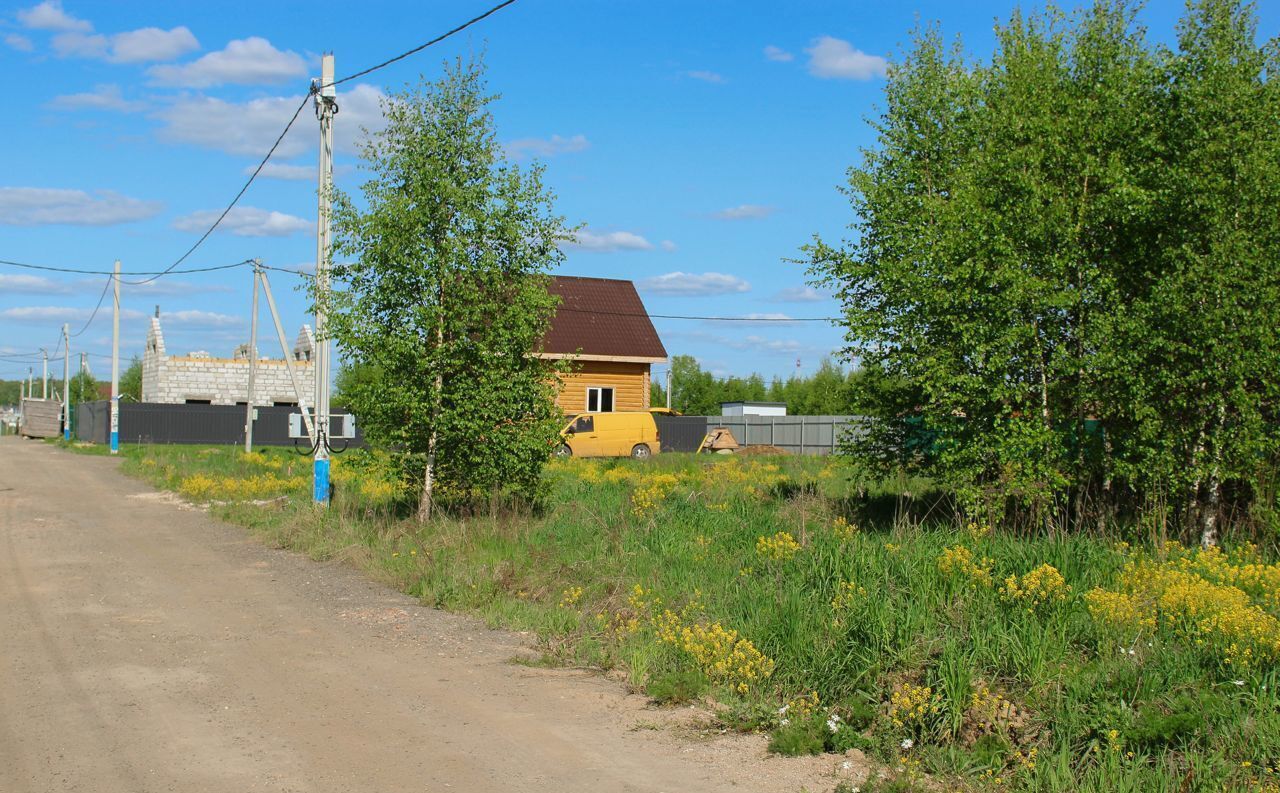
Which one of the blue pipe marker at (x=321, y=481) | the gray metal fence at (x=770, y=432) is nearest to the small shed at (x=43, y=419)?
the gray metal fence at (x=770, y=432)

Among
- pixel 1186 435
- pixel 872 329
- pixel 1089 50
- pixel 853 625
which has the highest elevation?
pixel 1089 50

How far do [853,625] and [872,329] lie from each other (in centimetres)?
704

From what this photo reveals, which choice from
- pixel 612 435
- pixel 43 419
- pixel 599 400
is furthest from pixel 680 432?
pixel 43 419

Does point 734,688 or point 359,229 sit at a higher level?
point 359,229

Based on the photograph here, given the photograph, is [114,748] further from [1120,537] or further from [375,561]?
[1120,537]

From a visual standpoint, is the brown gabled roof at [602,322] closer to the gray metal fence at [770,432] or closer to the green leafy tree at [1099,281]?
the gray metal fence at [770,432]

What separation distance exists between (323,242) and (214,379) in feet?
147

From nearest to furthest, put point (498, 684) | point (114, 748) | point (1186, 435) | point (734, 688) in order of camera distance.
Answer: point (114, 748)
point (734, 688)
point (498, 684)
point (1186, 435)

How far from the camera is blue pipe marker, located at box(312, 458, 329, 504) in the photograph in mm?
16188

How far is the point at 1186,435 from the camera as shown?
35.9 feet

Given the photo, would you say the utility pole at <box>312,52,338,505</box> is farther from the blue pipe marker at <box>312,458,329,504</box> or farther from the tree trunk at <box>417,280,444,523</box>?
the tree trunk at <box>417,280,444,523</box>

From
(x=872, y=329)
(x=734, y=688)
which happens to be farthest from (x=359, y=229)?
(x=734, y=688)

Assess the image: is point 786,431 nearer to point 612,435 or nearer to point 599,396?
point 599,396

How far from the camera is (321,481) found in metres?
16.2
